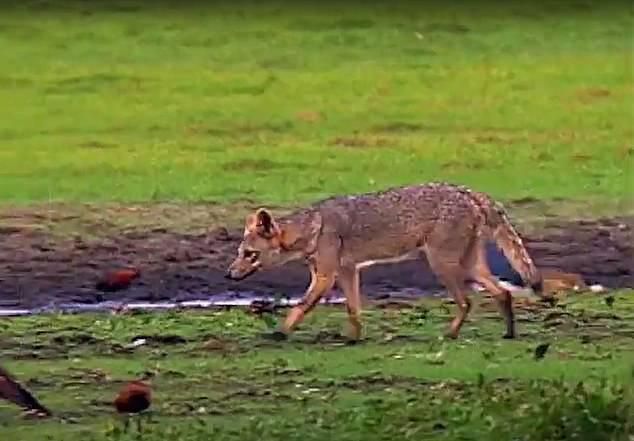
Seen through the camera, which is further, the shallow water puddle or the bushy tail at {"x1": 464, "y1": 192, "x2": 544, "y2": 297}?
the shallow water puddle

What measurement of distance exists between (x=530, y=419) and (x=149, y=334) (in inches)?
123

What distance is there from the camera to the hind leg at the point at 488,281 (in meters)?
10.6

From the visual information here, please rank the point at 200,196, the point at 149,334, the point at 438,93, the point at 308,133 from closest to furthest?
1. the point at 149,334
2. the point at 200,196
3. the point at 308,133
4. the point at 438,93

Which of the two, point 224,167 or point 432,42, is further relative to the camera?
point 432,42

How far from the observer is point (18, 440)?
27.1 ft

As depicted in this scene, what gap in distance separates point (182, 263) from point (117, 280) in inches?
28.1

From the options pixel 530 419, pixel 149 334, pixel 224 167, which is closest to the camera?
pixel 530 419

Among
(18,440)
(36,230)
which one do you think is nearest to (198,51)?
(36,230)

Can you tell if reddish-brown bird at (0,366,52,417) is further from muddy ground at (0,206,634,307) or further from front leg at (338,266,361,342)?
muddy ground at (0,206,634,307)

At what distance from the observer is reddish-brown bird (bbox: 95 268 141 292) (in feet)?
41.0

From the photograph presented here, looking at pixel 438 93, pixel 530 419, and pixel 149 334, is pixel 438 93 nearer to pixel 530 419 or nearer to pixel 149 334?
pixel 149 334

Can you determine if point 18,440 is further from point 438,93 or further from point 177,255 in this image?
point 438,93

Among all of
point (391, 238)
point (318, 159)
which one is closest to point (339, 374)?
point (391, 238)

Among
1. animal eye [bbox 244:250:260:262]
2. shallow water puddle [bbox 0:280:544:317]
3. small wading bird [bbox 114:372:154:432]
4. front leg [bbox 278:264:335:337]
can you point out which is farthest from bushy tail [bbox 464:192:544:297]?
small wading bird [bbox 114:372:154:432]
